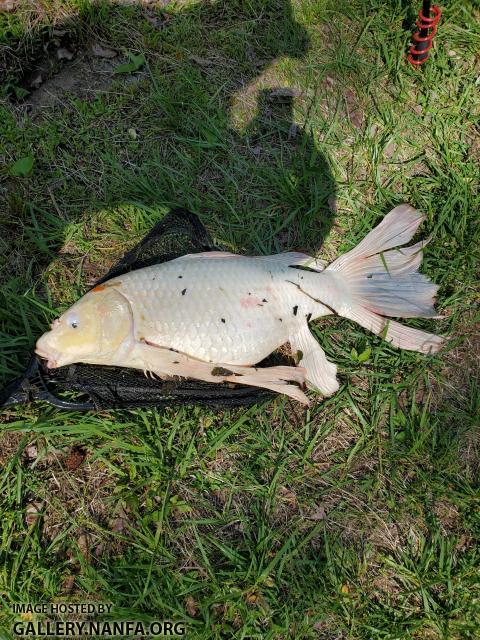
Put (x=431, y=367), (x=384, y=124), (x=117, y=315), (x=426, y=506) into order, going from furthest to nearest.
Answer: (x=384, y=124), (x=431, y=367), (x=426, y=506), (x=117, y=315)

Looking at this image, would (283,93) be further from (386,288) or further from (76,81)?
(386,288)

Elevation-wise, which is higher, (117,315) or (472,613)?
(117,315)

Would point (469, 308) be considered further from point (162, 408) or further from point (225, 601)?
point (225, 601)

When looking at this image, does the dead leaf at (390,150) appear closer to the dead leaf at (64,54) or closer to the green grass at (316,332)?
the green grass at (316,332)

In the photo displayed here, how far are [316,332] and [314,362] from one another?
28 cm

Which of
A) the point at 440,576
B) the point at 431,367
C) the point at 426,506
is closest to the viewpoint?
the point at 440,576

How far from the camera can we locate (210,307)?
2225mm

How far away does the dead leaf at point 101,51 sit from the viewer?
3.33 metres

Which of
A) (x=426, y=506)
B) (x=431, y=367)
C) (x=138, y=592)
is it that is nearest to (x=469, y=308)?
(x=431, y=367)

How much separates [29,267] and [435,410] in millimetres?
2541

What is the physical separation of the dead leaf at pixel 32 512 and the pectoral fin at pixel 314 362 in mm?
1577

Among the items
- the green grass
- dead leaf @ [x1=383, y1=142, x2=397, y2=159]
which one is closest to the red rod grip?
the green grass

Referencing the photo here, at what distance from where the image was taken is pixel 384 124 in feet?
10.4

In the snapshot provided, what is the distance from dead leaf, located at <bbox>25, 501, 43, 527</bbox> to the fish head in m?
0.81
